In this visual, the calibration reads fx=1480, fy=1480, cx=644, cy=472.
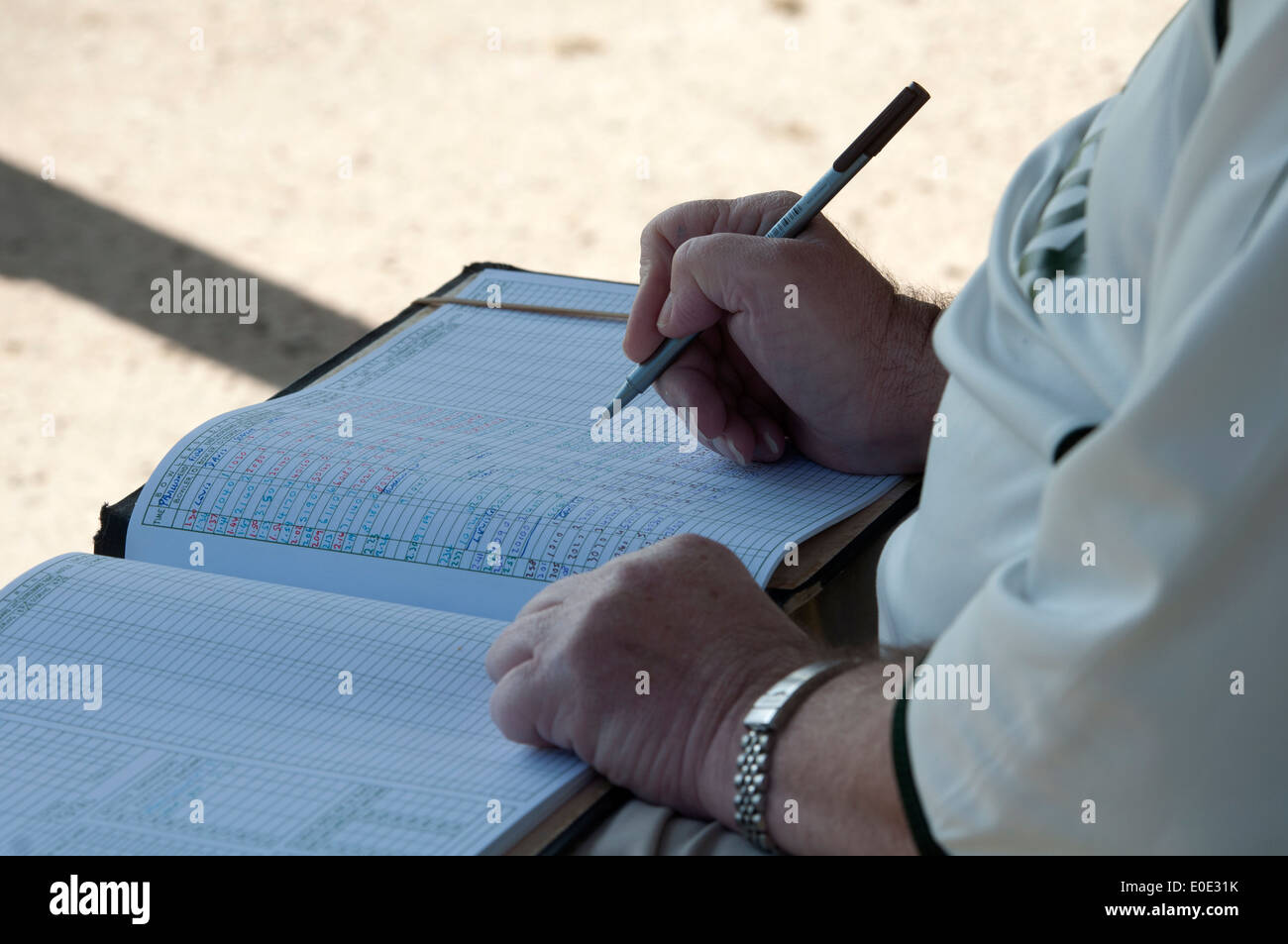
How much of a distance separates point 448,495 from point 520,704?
301 mm

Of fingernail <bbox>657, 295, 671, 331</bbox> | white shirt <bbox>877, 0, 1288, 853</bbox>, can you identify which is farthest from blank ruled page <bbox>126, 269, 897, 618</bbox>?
white shirt <bbox>877, 0, 1288, 853</bbox>

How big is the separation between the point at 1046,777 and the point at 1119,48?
3.90 meters

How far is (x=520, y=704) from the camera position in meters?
0.93

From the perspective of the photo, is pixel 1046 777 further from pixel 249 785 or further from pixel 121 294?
pixel 121 294

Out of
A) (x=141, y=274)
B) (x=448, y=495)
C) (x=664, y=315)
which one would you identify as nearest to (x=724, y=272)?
(x=664, y=315)

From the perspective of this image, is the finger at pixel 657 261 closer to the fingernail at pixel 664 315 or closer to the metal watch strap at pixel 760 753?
the fingernail at pixel 664 315

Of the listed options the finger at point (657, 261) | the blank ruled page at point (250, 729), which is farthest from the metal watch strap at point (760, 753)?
the finger at point (657, 261)

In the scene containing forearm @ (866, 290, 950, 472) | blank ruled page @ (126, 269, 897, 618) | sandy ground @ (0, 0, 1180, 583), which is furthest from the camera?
sandy ground @ (0, 0, 1180, 583)

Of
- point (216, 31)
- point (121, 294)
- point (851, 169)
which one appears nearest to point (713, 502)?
point (851, 169)

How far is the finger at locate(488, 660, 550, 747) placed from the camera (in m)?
0.93

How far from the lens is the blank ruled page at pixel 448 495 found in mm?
1153

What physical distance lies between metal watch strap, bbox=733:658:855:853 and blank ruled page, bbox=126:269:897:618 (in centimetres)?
21

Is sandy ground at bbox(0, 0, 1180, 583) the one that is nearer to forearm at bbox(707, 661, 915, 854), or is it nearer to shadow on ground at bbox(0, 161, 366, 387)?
shadow on ground at bbox(0, 161, 366, 387)
